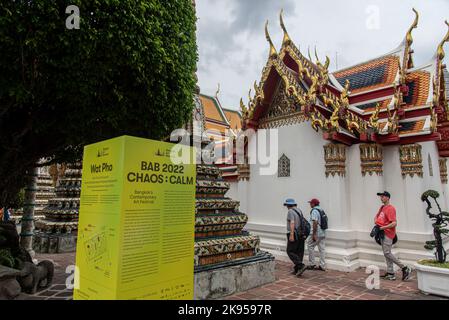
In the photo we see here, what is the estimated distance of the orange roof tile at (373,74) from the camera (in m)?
9.30

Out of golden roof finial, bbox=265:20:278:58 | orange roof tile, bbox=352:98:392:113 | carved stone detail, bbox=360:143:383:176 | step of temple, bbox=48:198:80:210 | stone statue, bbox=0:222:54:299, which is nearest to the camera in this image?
stone statue, bbox=0:222:54:299

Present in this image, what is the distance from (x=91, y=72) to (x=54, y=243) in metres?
7.49

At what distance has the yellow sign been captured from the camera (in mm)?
2203

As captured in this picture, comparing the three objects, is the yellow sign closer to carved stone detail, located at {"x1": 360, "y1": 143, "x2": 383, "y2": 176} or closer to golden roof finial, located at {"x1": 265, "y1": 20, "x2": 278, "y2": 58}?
carved stone detail, located at {"x1": 360, "y1": 143, "x2": 383, "y2": 176}

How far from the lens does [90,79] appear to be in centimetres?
380

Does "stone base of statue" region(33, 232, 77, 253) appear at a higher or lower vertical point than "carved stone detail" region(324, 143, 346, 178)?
lower

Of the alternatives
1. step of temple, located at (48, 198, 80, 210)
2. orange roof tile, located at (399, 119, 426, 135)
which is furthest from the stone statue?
orange roof tile, located at (399, 119, 426, 135)

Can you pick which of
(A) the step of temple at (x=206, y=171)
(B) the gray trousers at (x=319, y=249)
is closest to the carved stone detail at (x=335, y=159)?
(B) the gray trousers at (x=319, y=249)

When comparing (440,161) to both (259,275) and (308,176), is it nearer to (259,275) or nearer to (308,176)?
(308,176)

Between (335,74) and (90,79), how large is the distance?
396 inches

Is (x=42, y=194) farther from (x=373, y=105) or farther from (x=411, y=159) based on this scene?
(x=411, y=159)

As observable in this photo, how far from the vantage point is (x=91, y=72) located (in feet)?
12.4

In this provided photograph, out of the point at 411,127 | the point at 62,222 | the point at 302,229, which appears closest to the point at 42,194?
the point at 62,222

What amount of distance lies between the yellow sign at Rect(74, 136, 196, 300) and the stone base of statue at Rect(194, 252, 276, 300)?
233cm
